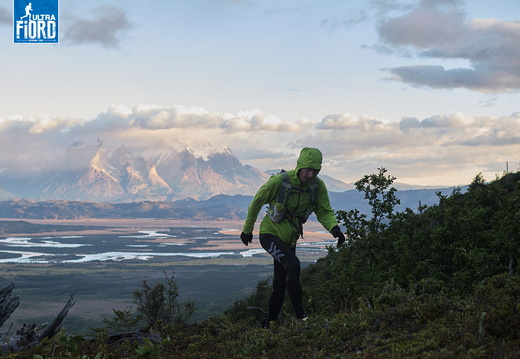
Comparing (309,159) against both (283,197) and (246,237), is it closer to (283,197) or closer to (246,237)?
(283,197)

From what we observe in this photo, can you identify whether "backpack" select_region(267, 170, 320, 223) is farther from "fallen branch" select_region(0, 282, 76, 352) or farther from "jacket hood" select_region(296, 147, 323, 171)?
"fallen branch" select_region(0, 282, 76, 352)

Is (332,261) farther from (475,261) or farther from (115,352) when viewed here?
(115,352)

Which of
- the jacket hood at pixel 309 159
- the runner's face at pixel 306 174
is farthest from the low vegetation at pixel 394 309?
the jacket hood at pixel 309 159

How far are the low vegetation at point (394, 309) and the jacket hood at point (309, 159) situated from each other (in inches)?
83.2

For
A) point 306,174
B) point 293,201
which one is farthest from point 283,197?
point 306,174

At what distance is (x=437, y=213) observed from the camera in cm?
1166

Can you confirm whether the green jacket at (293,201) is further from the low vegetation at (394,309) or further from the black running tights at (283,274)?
the low vegetation at (394,309)

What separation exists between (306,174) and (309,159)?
0.24m

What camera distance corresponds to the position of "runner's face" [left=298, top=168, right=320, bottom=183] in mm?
8406

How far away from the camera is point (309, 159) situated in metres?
8.39

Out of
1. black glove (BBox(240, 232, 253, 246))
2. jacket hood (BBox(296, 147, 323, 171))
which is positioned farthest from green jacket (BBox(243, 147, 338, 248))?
black glove (BBox(240, 232, 253, 246))

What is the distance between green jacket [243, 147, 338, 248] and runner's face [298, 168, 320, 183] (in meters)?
0.07

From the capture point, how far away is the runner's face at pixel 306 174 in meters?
8.41

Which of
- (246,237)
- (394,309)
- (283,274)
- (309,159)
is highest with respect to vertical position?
(309,159)
